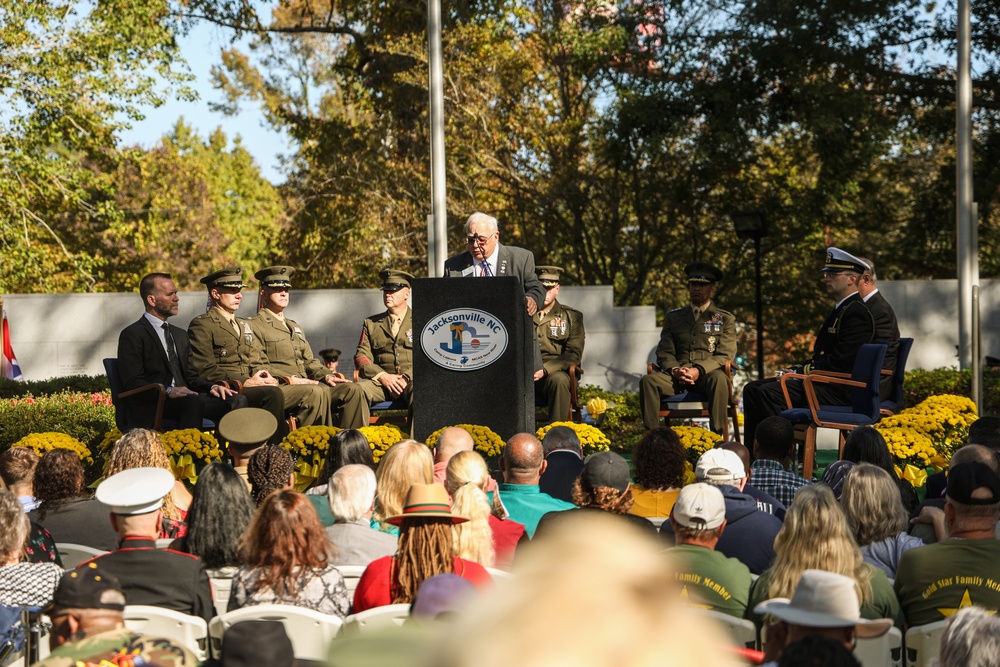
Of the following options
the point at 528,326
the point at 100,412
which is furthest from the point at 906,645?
the point at 100,412

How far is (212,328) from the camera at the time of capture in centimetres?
891

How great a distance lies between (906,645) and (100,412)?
8.40 metres

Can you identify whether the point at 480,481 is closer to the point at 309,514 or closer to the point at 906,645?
the point at 309,514

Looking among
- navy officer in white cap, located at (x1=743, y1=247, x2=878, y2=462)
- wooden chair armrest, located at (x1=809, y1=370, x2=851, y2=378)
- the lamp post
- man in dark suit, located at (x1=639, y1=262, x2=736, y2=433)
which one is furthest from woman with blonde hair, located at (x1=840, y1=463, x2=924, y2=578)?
the lamp post

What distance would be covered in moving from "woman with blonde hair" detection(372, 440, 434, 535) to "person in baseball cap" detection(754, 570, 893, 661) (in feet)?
7.55

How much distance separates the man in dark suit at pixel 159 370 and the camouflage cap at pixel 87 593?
5236 mm

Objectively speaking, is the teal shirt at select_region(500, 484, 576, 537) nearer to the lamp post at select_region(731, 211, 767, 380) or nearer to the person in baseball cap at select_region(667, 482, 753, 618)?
the person in baseball cap at select_region(667, 482, 753, 618)

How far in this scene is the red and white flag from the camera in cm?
1366

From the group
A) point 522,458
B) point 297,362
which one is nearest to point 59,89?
point 297,362

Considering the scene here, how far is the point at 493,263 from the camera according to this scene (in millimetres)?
8172

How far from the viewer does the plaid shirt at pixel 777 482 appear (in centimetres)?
566

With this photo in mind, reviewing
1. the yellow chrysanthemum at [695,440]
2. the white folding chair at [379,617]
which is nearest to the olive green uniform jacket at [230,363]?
the yellow chrysanthemum at [695,440]

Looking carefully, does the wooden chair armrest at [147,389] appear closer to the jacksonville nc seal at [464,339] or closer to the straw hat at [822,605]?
the jacksonville nc seal at [464,339]

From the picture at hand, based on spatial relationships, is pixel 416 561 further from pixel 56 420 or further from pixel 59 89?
pixel 59 89
